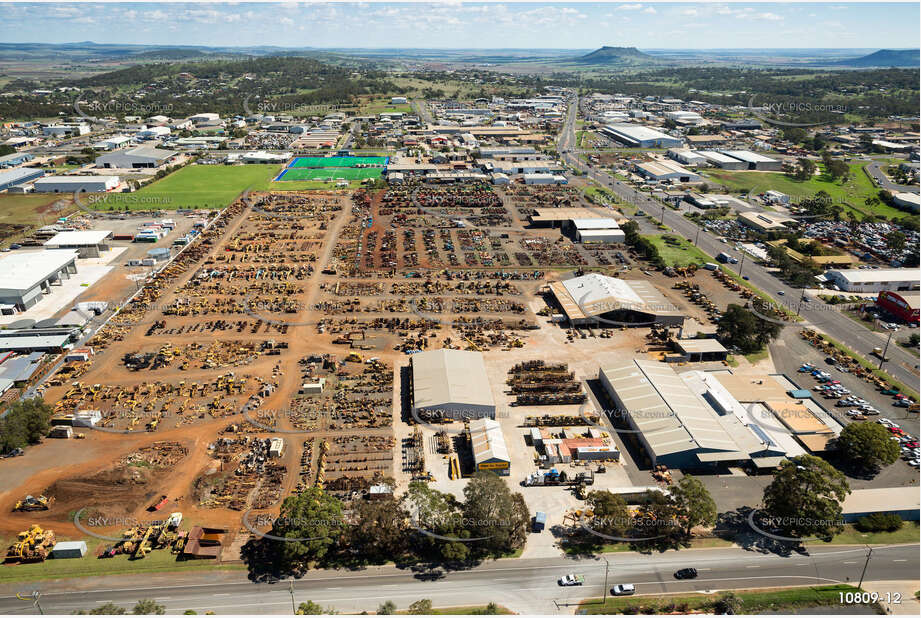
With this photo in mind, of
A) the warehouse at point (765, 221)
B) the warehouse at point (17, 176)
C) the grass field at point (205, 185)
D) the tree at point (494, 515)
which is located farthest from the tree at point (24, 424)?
the warehouse at point (765, 221)

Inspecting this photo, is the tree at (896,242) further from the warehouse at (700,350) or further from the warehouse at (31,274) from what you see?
the warehouse at (31,274)

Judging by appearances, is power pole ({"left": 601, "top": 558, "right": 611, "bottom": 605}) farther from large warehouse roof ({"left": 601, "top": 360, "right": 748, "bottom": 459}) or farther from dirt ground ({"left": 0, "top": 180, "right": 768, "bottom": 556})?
large warehouse roof ({"left": 601, "top": 360, "right": 748, "bottom": 459})

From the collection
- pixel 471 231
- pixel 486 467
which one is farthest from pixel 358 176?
pixel 486 467

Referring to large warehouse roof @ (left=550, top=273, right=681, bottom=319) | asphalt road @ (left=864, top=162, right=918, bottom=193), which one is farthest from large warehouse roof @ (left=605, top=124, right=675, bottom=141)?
large warehouse roof @ (left=550, top=273, right=681, bottom=319)

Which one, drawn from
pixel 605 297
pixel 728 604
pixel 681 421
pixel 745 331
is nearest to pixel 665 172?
pixel 605 297

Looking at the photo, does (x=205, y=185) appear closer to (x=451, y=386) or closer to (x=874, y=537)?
(x=451, y=386)

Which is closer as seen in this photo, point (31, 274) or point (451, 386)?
point (451, 386)
